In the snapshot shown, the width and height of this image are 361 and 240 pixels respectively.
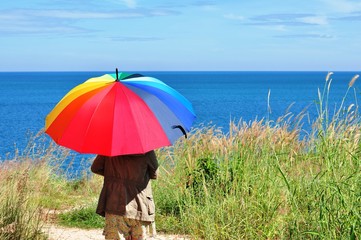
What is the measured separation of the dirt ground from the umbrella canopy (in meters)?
2.27

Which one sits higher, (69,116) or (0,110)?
(69,116)

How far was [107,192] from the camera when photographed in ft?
17.3

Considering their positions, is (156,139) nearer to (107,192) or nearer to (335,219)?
(107,192)

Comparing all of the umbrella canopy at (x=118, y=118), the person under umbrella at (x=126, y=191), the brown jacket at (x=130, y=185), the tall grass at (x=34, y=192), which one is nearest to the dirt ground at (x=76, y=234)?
the tall grass at (x=34, y=192)

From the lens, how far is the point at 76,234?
25.2ft

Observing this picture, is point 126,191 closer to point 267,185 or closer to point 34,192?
point 267,185

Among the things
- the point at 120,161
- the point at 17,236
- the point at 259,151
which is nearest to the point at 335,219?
the point at 120,161

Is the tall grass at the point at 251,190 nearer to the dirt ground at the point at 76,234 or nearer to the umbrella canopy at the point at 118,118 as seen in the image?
the dirt ground at the point at 76,234

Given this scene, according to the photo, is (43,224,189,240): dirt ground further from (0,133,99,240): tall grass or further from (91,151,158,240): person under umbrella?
(91,151,158,240): person under umbrella

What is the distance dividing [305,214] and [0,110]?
6720 centimetres

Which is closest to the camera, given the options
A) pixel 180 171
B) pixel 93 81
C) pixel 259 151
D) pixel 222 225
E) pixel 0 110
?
pixel 93 81

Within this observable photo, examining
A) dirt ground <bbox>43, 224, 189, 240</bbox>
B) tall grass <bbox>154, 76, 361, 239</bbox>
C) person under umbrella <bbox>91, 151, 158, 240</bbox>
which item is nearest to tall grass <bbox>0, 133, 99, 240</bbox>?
dirt ground <bbox>43, 224, 189, 240</bbox>

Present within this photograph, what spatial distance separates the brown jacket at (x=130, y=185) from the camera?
5.17 m

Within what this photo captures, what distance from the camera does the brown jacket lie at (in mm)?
5172
